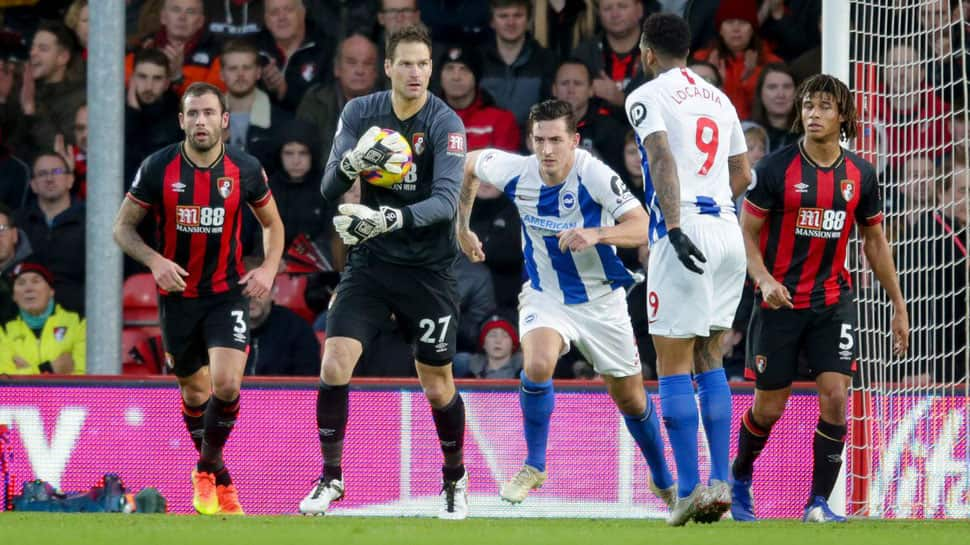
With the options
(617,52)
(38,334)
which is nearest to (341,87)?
(617,52)

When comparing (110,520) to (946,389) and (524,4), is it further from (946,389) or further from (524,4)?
(524,4)

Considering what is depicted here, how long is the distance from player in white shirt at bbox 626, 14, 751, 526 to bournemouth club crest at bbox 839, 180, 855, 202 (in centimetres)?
107

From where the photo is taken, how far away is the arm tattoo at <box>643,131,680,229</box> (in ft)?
20.9

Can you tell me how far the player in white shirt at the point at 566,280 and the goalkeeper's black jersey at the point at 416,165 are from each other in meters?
0.36

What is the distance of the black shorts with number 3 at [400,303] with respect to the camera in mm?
7336

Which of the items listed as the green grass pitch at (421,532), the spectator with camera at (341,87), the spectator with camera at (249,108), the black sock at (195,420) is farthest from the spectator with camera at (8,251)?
the green grass pitch at (421,532)

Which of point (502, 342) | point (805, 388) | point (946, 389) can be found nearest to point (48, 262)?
point (502, 342)

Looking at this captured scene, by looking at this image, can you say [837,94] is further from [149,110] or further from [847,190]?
[149,110]

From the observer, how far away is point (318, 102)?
427 inches

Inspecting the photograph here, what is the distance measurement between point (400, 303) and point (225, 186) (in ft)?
3.73

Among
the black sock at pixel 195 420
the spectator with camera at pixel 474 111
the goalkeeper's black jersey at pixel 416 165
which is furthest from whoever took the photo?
the spectator with camera at pixel 474 111

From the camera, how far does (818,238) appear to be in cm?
770

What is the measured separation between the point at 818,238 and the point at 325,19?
4.68m

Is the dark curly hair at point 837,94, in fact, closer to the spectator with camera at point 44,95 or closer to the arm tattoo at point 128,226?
the arm tattoo at point 128,226
